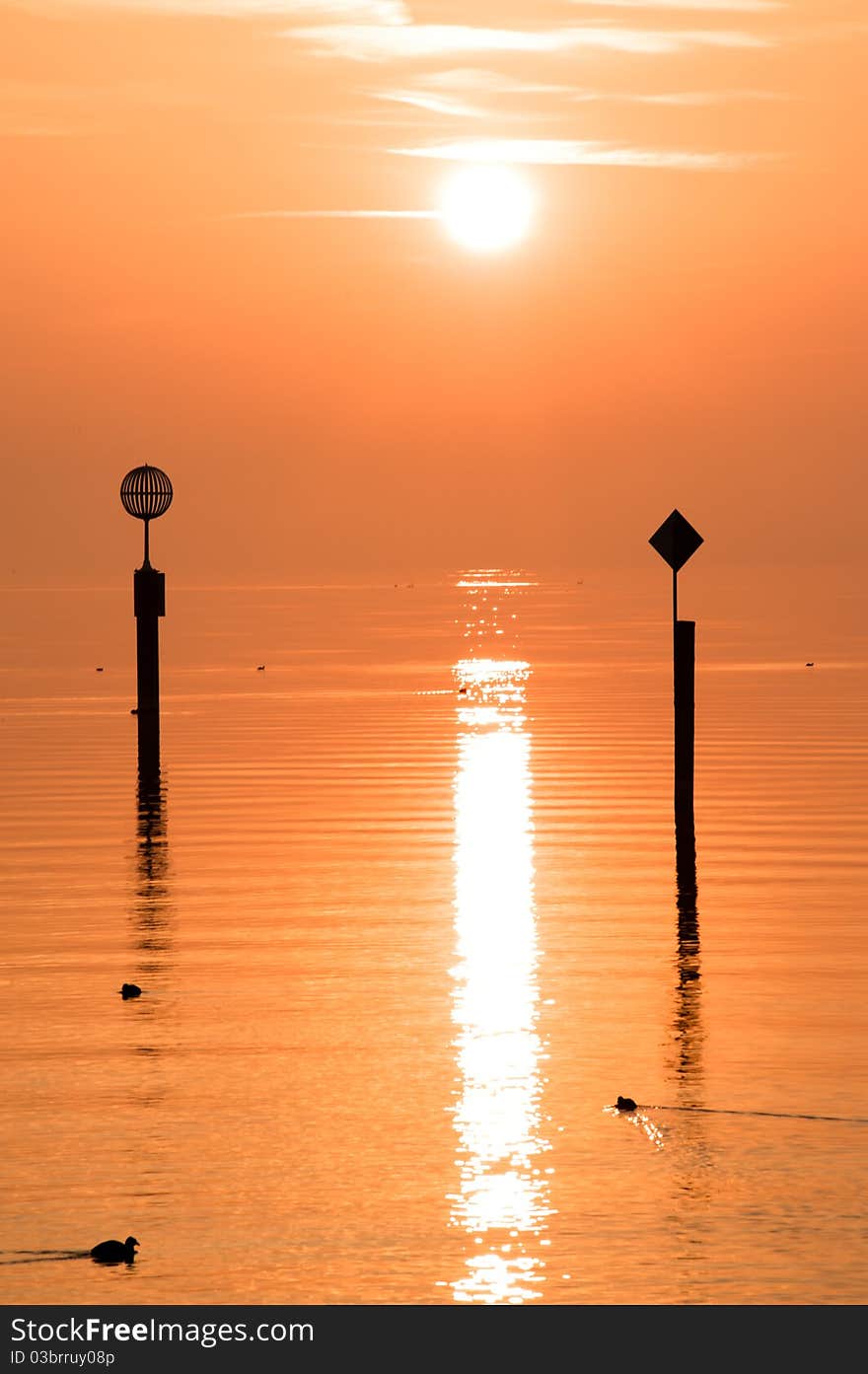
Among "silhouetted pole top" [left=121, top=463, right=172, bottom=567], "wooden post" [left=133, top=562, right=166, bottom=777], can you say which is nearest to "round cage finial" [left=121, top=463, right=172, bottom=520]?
"silhouetted pole top" [left=121, top=463, right=172, bottom=567]

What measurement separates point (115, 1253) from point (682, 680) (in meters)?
19.8

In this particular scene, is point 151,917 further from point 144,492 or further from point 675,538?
point 144,492

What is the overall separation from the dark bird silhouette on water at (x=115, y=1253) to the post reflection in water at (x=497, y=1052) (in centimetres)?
165

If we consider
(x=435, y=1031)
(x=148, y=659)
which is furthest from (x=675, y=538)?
(x=435, y=1031)

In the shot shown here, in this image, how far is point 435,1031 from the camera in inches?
640

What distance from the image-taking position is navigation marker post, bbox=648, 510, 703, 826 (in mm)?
29047

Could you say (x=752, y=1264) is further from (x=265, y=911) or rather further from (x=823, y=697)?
(x=823, y=697)

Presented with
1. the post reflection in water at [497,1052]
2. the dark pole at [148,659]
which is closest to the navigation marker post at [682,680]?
the post reflection in water at [497,1052]

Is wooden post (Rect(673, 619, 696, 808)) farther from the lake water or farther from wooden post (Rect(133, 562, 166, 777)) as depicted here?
wooden post (Rect(133, 562, 166, 777))

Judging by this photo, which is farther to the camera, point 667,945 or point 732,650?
point 732,650

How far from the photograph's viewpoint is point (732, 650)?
8994 centimetres

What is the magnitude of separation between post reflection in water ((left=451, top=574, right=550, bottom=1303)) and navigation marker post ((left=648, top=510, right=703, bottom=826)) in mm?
2109
